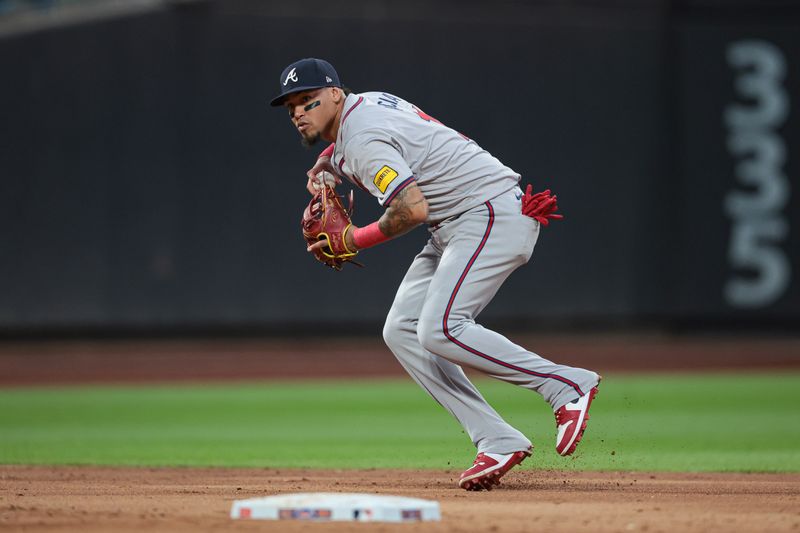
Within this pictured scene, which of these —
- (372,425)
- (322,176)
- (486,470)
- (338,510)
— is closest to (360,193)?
(372,425)

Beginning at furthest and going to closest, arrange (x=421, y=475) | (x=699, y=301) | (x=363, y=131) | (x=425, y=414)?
(x=699, y=301), (x=425, y=414), (x=421, y=475), (x=363, y=131)

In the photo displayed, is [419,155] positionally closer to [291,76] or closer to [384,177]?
[384,177]

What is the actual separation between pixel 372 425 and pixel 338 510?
189 inches

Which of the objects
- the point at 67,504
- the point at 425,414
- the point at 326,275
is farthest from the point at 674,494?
the point at 326,275

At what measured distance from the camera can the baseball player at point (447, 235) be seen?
4.91 metres

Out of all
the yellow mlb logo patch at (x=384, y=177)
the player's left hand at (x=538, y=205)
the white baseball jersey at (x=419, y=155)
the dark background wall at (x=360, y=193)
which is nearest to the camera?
the yellow mlb logo patch at (x=384, y=177)

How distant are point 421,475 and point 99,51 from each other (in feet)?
33.2

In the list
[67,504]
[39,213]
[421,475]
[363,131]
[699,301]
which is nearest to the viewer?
[67,504]

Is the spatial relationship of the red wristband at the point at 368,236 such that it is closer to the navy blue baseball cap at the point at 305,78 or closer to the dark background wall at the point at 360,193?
the navy blue baseball cap at the point at 305,78

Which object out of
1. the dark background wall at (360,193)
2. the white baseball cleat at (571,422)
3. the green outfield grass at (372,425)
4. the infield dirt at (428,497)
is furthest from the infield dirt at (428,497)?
the dark background wall at (360,193)

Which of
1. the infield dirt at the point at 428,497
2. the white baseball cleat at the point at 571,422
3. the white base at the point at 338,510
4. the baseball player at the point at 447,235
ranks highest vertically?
the baseball player at the point at 447,235

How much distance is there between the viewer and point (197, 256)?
14750mm

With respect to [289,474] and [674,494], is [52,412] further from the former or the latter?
[674,494]

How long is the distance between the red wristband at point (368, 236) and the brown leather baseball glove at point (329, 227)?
53mm
